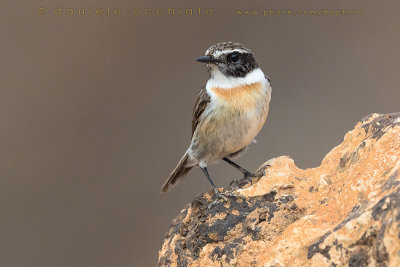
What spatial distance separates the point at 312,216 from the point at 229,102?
81.9 inches

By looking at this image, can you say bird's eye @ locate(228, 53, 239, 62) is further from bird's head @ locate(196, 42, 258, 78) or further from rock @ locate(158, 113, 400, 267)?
rock @ locate(158, 113, 400, 267)

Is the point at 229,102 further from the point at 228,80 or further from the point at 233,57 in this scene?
the point at 233,57

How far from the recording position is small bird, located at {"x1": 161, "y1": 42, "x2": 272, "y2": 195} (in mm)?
5320

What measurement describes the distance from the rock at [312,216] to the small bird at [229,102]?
765 mm

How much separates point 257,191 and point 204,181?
Result: 247 inches

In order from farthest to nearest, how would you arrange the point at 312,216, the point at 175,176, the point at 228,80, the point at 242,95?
the point at 175,176, the point at 228,80, the point at 242,95, the point at 312,216

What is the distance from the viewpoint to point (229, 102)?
5.32 meters

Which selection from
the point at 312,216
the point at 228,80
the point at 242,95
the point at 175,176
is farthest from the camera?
the point at 175,176

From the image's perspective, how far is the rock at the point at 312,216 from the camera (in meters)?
2.85

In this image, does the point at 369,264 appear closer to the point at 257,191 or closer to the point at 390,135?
the point at 390,135

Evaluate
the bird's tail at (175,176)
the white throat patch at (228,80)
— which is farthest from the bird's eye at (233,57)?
the bird's tail at (175,176)

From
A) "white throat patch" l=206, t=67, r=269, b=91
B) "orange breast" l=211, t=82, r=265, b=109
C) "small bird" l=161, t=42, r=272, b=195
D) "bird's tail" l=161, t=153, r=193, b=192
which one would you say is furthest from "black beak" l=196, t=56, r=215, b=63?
"bird's tail" l=161, t=153, r=193, b=192

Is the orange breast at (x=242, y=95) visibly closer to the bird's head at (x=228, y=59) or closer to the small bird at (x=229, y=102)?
the small bird at (x=229, y=102)

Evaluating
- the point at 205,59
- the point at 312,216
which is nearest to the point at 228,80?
the point at 205,59
